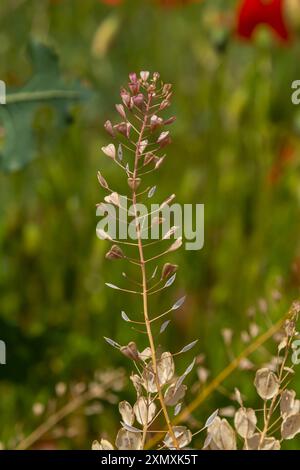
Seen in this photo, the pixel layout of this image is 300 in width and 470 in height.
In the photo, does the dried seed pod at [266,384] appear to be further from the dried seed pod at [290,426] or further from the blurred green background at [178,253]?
the blurred green background at [178,253]

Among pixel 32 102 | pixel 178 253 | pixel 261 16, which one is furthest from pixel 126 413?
pixel 261 16

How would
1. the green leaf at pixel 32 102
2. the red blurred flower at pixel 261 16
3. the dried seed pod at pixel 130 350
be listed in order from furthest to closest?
1. the red blurred flower at pixel 261 16
2. the green leaf at pixel 32 102
3. the dried seed pod at pixel 130 350

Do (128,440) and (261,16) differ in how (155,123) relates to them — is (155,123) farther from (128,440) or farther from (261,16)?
(261,16)

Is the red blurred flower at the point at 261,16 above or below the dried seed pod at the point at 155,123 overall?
above

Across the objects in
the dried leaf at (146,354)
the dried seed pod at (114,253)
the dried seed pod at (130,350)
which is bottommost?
the dried leaf at (146,354)

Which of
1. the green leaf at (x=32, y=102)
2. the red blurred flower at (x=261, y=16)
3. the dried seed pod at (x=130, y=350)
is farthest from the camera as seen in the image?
the red blurred flower at (x=261, y=16)

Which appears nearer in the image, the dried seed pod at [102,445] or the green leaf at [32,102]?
the dried seed pod at [102,445]

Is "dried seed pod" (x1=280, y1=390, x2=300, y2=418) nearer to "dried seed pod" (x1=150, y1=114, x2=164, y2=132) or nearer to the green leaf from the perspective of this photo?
"dried seed pod" (x1=150, y1=114, x2=164, y2=132)

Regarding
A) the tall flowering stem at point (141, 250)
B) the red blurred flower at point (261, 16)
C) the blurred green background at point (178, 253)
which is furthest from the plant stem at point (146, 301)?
the red blurred flower at point (261, 16)
